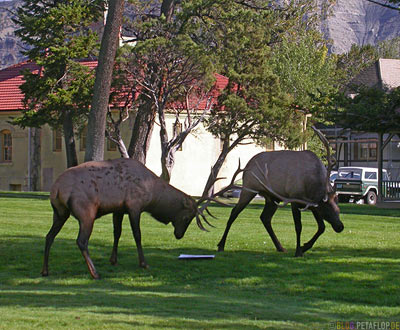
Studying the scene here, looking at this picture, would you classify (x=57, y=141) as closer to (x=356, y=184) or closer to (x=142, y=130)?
(x=142, y=130)

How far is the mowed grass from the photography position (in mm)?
9711

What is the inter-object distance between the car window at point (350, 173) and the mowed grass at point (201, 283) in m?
23.5

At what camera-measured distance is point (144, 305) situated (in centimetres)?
1062

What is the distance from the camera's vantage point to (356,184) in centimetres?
4312

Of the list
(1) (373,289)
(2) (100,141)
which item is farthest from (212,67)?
(1) (373,289)

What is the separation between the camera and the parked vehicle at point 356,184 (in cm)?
4312

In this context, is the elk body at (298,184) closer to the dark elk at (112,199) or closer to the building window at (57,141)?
the dark elk at (112,199)

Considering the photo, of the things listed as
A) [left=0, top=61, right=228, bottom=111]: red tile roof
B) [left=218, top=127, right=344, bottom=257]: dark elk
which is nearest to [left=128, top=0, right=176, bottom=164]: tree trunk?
[left=0, top=61, right=228, bottom=111]: red tile roof

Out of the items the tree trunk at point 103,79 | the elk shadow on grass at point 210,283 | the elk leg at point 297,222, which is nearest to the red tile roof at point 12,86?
the tree trunk at point 103,79

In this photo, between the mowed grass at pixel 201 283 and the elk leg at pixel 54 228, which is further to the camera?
the elk leg at pixel 54 228

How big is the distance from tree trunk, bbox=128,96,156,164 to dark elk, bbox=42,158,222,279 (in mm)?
23726

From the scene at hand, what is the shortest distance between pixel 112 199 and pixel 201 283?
194 centimetres

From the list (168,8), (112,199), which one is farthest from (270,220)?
(168,8)

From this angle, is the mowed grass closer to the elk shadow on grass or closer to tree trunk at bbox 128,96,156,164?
the elk shadow on grass
